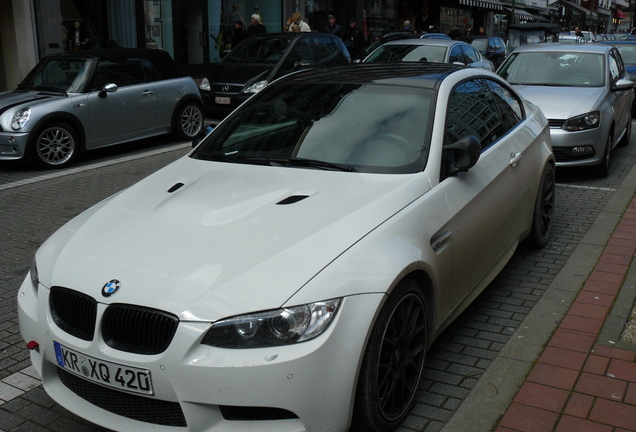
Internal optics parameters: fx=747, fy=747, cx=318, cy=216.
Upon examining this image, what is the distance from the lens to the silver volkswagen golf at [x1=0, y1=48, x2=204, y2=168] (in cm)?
969

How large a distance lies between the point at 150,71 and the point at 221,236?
867cm

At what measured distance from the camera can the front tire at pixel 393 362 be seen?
315 cm

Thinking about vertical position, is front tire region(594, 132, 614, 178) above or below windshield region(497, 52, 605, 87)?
below

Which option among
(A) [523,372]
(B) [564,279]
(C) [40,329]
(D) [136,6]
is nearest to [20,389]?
(C) [40,329]

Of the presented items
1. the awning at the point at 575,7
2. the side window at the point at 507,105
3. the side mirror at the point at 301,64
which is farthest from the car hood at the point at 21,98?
the awning at the point at 575,7

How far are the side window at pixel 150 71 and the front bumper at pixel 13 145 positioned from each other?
240 centimetres

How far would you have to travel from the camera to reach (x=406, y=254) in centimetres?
343

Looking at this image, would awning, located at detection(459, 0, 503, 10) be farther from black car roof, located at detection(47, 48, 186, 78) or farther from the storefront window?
black car roof, located at detection(47, 48, 186, 78)

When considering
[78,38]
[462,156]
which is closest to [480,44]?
[78,38]

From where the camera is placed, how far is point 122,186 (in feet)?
29.2

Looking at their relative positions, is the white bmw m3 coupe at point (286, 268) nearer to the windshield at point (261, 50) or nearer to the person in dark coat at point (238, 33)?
the windshield at point (261, 50)

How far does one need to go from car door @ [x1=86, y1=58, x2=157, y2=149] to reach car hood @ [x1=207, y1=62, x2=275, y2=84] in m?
2.25

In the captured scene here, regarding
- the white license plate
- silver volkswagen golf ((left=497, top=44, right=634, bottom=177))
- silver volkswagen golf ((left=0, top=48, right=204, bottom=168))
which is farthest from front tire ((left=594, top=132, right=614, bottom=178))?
the white license plate

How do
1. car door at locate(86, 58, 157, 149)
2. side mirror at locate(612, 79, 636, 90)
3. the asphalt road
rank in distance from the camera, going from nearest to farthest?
1. the asphalt road
2. side mirror at locate(612, 79, 636, 90)
3. car door at locate(86, 58, 157, 149)
